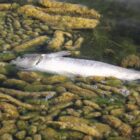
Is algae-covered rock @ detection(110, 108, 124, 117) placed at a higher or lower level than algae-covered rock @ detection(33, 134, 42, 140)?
higher

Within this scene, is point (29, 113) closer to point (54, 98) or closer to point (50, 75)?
point (54, 98)

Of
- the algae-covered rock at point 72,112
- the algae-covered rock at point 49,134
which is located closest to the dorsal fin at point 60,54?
the algae-covered rock at point 72,112

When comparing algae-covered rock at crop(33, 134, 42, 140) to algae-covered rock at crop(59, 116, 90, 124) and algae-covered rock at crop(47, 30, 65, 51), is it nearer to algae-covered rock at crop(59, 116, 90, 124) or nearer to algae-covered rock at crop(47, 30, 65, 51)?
algae-covered rock at crop(59, 116, 90, 124)

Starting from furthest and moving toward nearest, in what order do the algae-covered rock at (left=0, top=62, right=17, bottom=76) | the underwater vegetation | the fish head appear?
the fish head → the algae-covered rock at (left=0, top=62, right=17, bottom=76) → the underwater vegetation

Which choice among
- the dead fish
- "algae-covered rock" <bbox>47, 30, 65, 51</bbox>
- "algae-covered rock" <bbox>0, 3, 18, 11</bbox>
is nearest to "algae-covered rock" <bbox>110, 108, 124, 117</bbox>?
the dead fish

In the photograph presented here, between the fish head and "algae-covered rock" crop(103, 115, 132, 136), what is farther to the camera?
the fish head

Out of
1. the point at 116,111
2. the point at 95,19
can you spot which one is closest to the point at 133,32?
the point at 95,19
